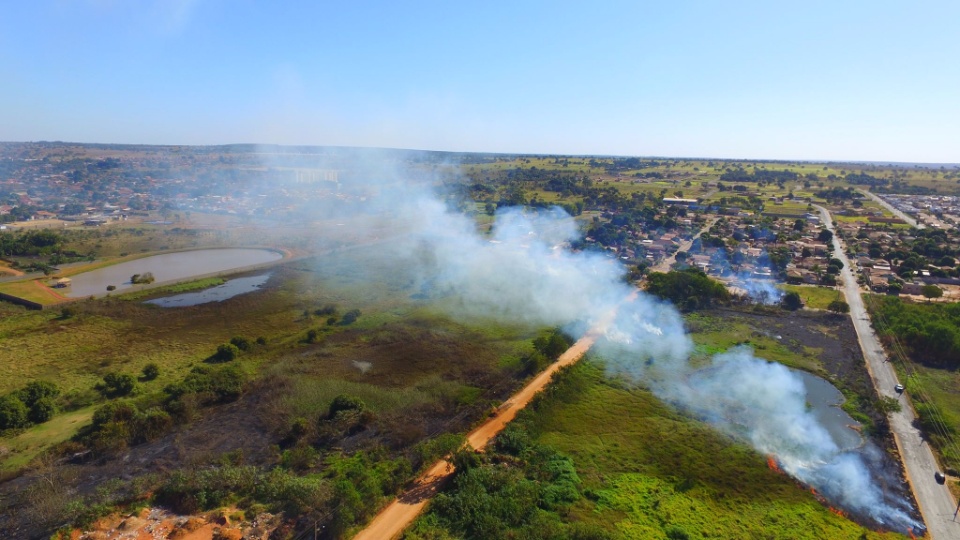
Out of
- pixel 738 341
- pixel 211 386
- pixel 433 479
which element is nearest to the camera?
pixel 433 479

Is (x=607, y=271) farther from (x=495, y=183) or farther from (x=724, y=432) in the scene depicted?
(x=495, y=183)

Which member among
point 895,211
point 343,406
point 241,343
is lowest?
point 343,406

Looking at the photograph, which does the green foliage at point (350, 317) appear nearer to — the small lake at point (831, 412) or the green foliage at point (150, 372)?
the green foliage at point (150, 372)

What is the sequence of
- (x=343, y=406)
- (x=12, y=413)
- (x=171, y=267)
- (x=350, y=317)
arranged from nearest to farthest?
(x=12, y=413), (x=343, y=406), (x=350, y=317), (x=171, y=267)

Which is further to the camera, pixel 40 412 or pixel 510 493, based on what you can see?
pixel 40 412

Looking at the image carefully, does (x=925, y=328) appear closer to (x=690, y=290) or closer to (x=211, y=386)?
(x=690, y=290)

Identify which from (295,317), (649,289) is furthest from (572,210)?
(295,317)

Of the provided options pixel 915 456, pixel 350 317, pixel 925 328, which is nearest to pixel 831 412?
pixel 915 456
